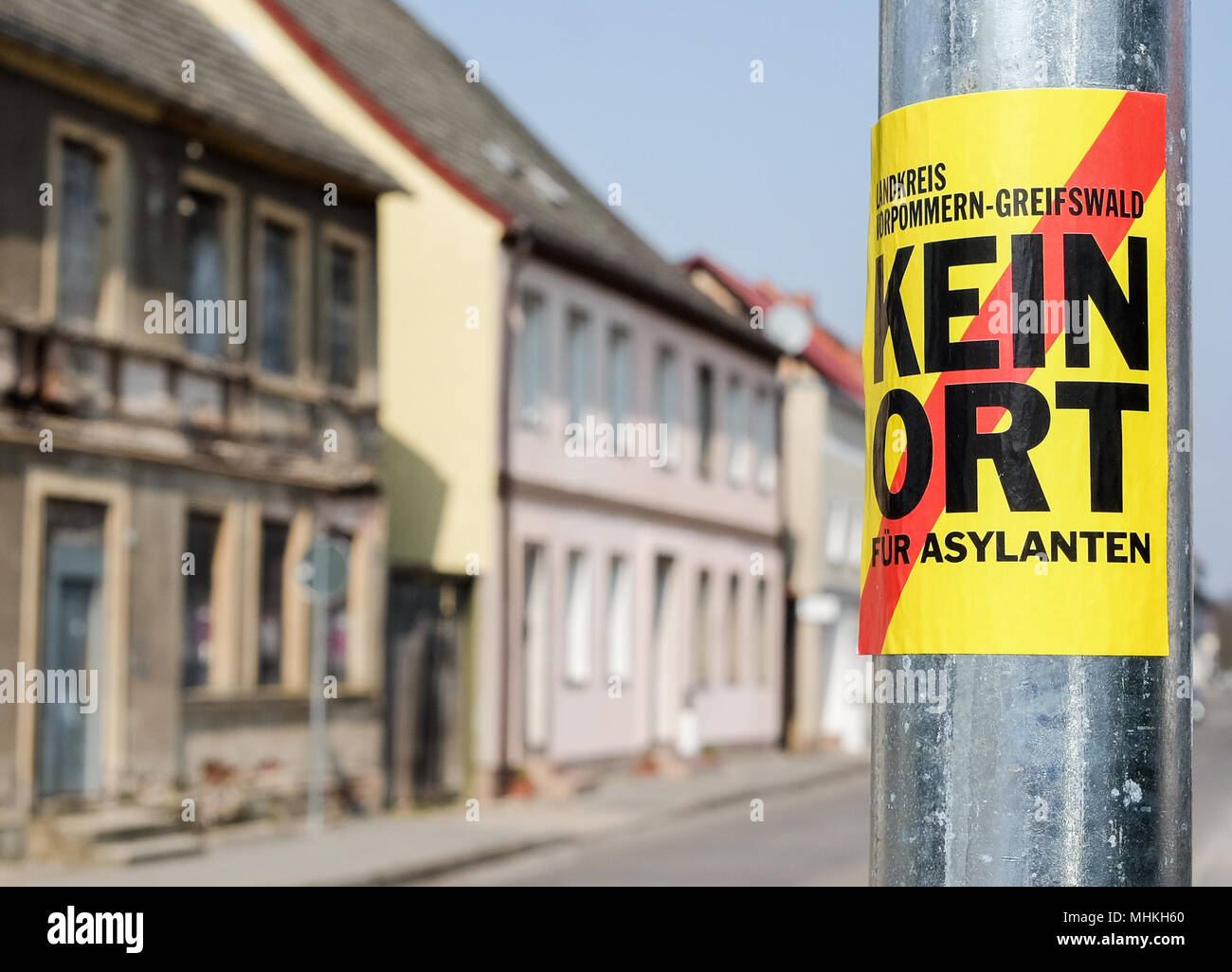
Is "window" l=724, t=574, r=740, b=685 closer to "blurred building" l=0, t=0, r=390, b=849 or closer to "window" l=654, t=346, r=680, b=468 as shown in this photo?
"window" l=654, t=346, r=680, b=468

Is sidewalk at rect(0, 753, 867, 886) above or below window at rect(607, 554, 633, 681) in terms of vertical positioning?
below

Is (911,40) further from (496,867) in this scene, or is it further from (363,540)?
(363,540)

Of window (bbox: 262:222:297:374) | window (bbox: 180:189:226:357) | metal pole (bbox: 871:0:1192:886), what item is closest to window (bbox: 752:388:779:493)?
window (bbox: 262:222:297:374)

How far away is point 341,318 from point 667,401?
11.3 meters

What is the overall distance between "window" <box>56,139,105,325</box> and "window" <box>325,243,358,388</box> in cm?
421

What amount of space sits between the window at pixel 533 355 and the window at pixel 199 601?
827cm

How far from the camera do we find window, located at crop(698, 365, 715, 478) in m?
36.1

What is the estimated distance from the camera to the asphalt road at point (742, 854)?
17.0 metres

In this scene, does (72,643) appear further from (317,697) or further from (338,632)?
(338,632)

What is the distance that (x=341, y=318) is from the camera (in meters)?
23.7

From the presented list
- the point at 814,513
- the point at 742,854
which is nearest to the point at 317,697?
the point at 742,854

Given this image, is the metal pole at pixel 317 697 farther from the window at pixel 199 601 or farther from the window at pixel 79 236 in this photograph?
the window at pixel 79 236

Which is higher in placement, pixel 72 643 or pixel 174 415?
pixel 174 415
